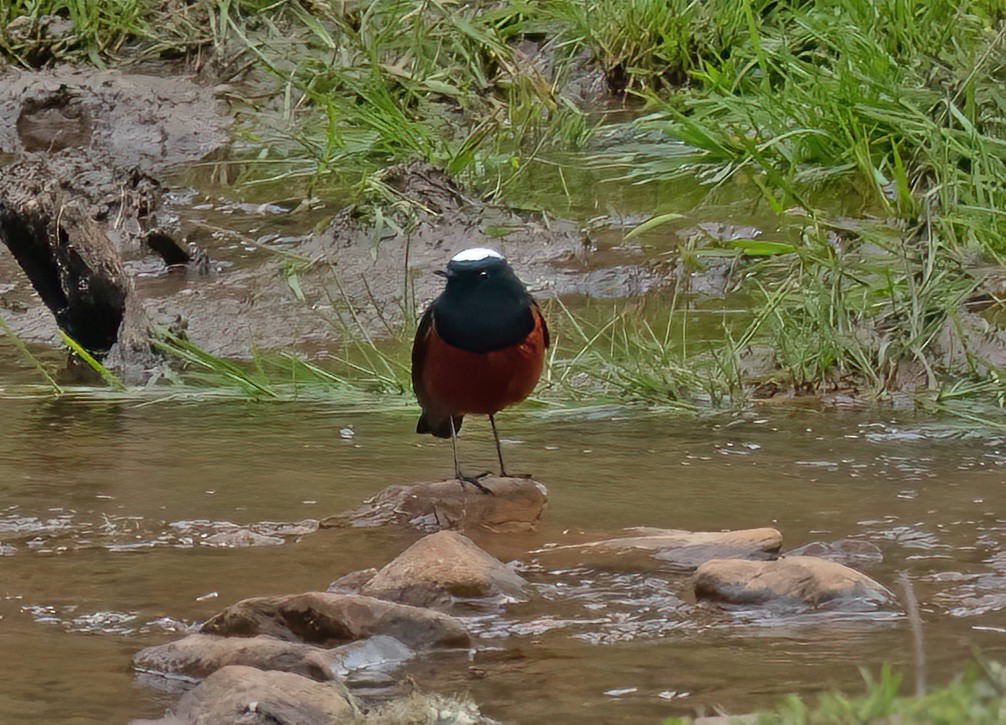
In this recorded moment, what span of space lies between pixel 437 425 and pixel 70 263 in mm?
2251

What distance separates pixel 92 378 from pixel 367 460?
1.85m

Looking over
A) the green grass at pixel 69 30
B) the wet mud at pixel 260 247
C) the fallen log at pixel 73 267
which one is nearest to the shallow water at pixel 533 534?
the fallen log at pixel 73 267

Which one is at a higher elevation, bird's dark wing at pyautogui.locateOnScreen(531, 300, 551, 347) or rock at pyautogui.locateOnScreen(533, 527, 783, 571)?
bird's dark wing at pyautogui.locateOnScreen(531, 300, 551, 347)

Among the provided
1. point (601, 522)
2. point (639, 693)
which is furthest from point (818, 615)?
point (601, 522)

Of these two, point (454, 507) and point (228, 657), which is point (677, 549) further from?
point (228, 657)

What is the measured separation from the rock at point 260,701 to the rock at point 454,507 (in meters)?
1.52

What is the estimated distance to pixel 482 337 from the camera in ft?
15.5

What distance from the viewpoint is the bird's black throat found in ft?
15.5

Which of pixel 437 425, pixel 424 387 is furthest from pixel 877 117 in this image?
Result: pixel 424 387

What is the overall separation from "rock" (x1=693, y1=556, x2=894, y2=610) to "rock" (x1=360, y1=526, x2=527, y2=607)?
0.47m

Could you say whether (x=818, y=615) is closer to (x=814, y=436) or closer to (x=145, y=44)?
(x=814, y=436)

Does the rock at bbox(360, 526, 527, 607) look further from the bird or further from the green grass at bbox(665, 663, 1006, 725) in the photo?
the green grass at bbox(665, 663, 1006, 725)

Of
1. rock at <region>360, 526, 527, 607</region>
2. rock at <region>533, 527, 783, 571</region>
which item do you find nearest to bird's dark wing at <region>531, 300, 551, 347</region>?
rock at <region>533, 527, 783, 571</region>

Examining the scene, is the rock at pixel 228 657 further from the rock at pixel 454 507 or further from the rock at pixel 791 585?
the rock at pixel 454 507
